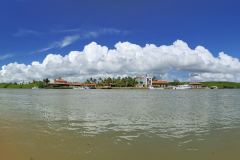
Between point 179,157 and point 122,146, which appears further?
point 122,146

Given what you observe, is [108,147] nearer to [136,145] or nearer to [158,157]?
[136,145]

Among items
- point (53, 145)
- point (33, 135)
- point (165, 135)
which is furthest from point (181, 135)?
point (33, 135)

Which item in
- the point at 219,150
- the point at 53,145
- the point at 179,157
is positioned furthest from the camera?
the point at 53,145

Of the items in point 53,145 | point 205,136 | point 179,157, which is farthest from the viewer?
point 205,136

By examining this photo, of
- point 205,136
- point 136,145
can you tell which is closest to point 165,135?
point 205,136

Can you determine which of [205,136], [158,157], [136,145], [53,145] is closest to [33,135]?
[53,145]

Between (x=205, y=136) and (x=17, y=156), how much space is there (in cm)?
1039

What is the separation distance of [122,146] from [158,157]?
2476 millimetres

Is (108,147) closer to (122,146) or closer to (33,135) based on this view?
(122,146)

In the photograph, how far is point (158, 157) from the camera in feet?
41.2

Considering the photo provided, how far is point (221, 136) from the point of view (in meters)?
17.6

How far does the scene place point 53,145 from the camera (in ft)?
48.5

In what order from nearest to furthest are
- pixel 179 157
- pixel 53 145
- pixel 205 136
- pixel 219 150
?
pixel 179 157, pixel 219 150, pixel 53 145, pixel 205 136

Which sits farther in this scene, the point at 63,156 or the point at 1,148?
the point at 1,148
